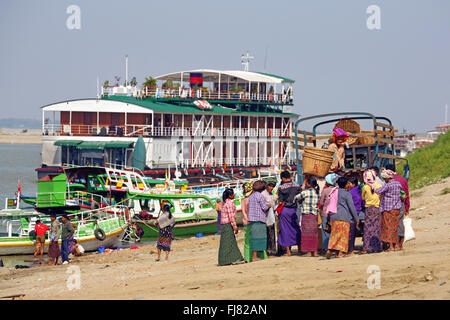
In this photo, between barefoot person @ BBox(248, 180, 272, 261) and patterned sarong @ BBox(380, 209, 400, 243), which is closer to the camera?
patterned sarong @ BBox(380, 209, 400, 243)

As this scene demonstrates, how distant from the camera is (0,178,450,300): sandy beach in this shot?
938 cm

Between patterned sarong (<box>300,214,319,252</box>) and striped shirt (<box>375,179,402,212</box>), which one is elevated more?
striped shirt (<box>375,179,402,212</box>)

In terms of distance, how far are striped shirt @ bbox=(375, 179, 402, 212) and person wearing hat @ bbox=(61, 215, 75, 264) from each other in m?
8.62

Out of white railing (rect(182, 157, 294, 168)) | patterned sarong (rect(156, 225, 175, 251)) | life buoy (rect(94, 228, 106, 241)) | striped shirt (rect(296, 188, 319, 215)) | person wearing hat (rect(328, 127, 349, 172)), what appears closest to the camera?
striped shirt (rect(296, 188, 319, 215))

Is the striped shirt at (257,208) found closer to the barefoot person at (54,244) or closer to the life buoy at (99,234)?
the barefoot person at (54,244)

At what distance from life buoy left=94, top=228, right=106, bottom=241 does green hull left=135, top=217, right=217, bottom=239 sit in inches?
124

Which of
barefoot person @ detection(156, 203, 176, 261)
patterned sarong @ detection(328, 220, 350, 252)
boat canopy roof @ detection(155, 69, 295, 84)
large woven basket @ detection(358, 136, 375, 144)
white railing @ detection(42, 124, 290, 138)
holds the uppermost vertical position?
boat canopy roof @ detection(155, 69, 295, 84)

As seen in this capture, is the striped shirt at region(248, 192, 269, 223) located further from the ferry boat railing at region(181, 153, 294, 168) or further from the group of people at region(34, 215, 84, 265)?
the ferry boat railing at region(181, 153, 294, 168)

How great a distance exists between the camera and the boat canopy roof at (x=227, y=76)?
155 ft

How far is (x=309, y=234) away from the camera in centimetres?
1269

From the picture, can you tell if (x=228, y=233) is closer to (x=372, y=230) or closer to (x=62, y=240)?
(x=372, y=230)

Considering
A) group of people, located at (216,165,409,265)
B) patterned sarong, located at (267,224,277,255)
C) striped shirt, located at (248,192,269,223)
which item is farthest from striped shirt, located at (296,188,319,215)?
patterned sarong, located at (267,224,277,255)

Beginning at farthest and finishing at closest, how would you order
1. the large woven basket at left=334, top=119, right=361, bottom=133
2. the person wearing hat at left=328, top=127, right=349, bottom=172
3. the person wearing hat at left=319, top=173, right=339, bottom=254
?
the large woven basket at left=334, top=119, right=361, bottom=133 → the person wearing hat at left=328, top=127, right=349, bottom=172 → the person wearing hat at left=319, top=173, right=339, bottom=254

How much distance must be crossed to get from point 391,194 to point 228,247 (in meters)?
2.95
